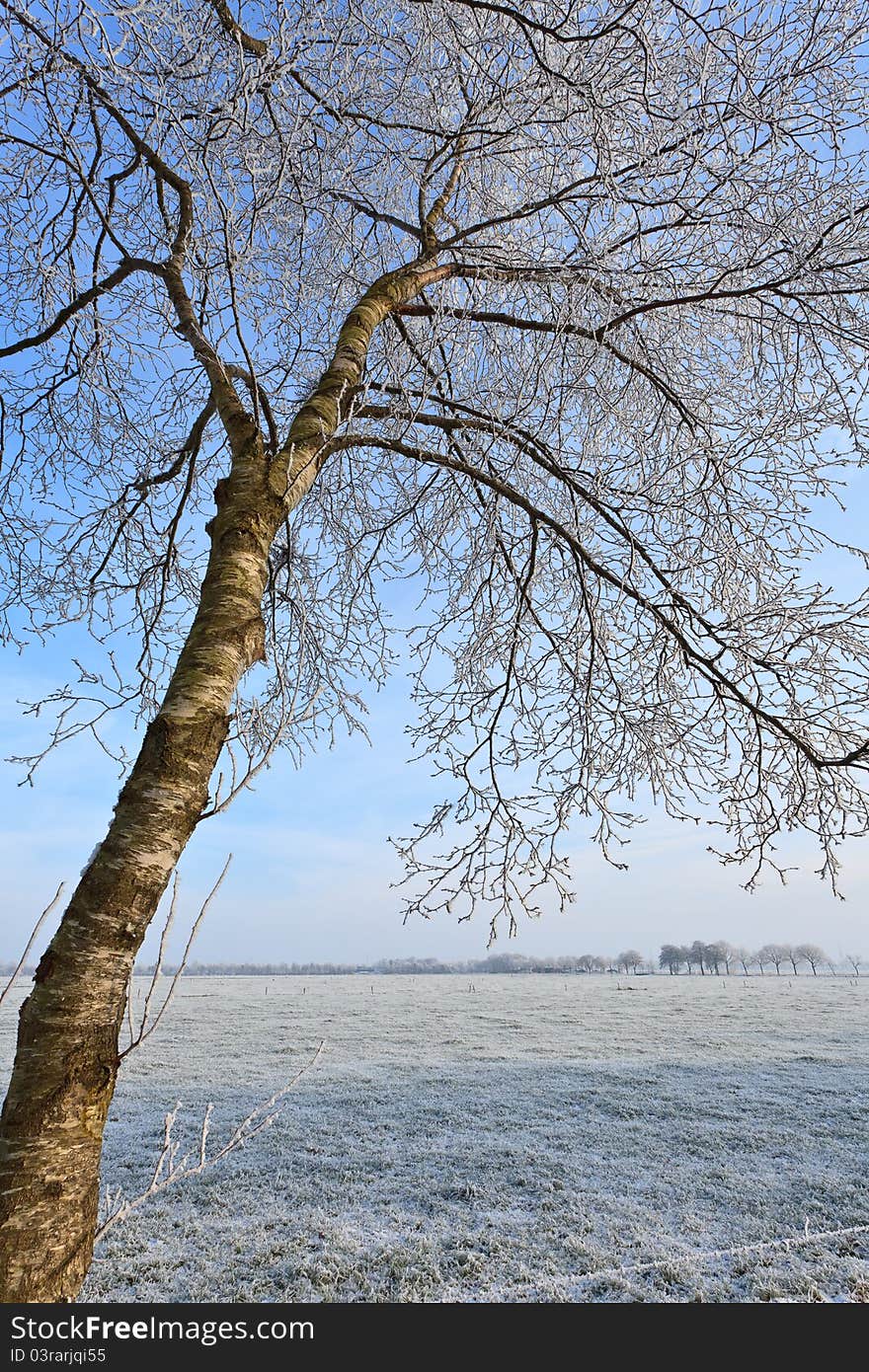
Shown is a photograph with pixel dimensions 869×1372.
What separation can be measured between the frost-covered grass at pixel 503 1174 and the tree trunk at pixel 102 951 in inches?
256

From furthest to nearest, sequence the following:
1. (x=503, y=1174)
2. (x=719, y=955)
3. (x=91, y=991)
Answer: (x=719, y=955), (x=503, y=1174), (x=91, y=991)

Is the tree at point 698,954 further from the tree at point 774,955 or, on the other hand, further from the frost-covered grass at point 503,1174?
the frost-covered grass at point 503,1174

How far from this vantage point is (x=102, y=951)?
1.49m

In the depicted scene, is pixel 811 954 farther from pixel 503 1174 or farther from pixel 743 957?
pixel 503 1174

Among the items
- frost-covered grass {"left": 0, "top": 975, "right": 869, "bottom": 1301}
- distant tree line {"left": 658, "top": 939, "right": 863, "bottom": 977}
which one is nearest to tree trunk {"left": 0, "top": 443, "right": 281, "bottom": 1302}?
frost-covered grass {"left": 0, "top": 975, "right": 869, "bottom": 1301}

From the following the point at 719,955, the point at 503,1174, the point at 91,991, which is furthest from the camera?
the point at 719,955

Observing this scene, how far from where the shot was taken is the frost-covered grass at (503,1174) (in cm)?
694

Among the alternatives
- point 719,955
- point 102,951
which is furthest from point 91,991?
point 719,955

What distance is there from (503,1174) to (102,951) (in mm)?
10418

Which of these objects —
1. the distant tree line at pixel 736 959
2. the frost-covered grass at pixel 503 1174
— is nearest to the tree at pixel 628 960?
the distant tree line at pixel 736 959

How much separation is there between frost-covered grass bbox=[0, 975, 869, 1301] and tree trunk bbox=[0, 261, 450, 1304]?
651cm

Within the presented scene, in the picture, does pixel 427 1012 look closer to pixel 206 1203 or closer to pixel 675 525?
pixel 206 1203

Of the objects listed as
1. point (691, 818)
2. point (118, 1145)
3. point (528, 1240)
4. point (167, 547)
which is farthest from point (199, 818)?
point (118, 1145)

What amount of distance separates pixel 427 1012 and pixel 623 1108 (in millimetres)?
16478
